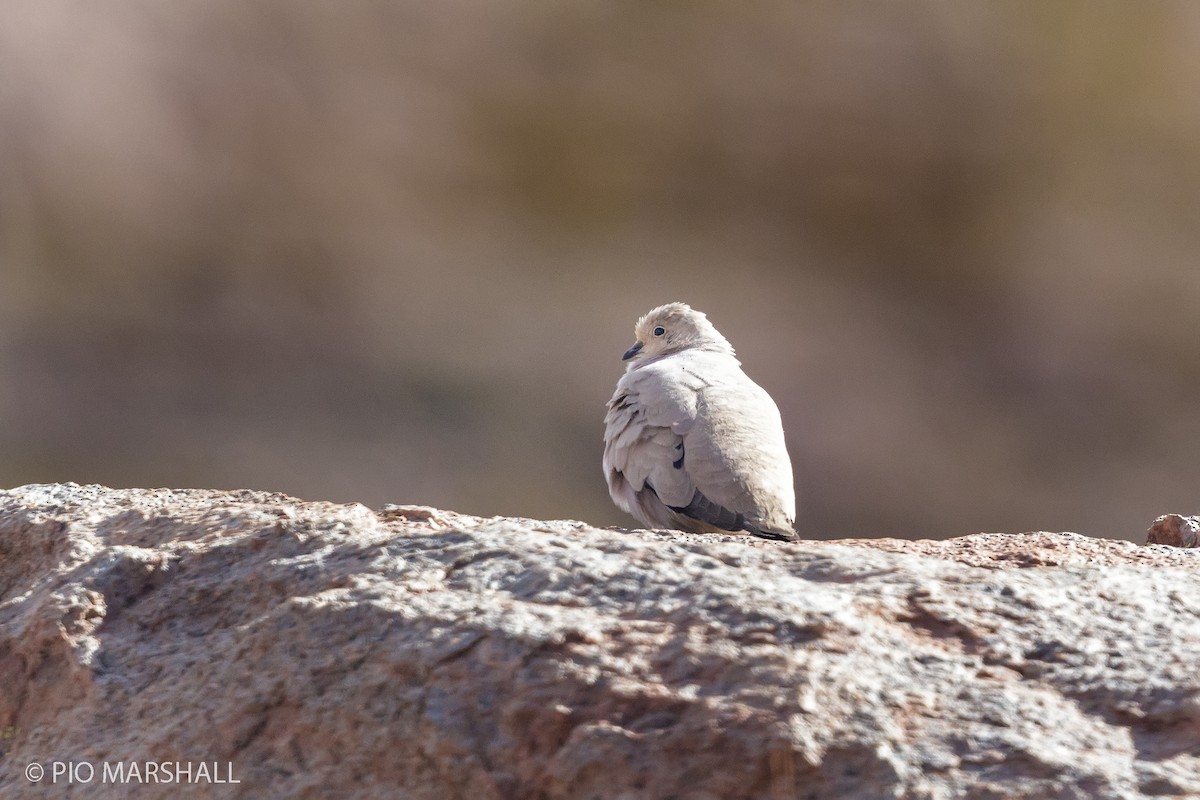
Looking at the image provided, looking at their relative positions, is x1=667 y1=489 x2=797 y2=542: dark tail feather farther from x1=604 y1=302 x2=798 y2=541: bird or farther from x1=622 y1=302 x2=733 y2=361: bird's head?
x1=622 y1=302 x2=733 y2=361: bird's head

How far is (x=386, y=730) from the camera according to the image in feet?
5.61

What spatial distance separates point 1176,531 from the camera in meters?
3.18

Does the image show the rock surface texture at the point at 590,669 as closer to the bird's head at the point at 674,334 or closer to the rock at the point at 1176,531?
the rock at the point at 1176,531

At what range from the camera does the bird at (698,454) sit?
4.04m

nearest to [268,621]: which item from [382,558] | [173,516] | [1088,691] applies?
[382,558]

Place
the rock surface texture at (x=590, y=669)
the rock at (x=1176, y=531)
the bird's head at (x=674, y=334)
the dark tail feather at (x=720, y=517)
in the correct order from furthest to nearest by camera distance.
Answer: the bird's head at (x=674, y=334) → the dark tail feather at (x=720, y=517) → the rock at (x=1176, y=531) → the rock surface texture at (x=590, y=669)

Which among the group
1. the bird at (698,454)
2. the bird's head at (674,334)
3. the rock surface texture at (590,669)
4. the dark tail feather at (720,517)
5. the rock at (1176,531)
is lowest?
the rock surface texture at (590,669)

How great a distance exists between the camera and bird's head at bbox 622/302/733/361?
5414mm

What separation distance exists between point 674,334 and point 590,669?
12.8ft

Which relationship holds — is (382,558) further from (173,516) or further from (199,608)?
(173,516)

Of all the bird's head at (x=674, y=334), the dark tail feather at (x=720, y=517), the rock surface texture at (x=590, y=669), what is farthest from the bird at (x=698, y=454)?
the rock surface texture at (x=590, y=669)

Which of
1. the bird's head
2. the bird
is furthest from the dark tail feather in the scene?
the bird's head

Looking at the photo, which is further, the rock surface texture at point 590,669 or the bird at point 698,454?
the bird at point 698,454

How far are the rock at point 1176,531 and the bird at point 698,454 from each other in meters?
1.18
